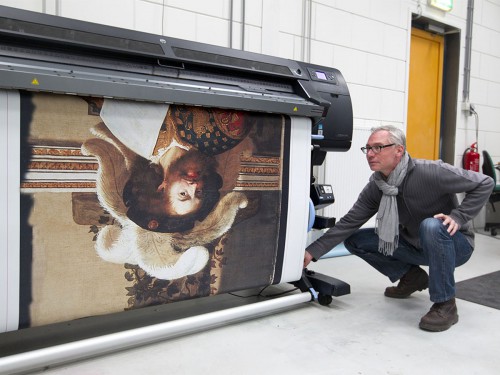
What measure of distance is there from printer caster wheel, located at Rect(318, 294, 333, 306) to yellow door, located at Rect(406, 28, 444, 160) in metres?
2.27

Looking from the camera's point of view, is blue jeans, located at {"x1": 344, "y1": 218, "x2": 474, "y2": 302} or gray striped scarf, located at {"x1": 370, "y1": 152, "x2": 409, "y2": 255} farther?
gray striped scarf, located at {"x1": 370, "y1": 152, "x2": 409, "y2": 255}

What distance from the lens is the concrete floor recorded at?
1.41m

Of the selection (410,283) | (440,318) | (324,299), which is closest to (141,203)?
(324,299)

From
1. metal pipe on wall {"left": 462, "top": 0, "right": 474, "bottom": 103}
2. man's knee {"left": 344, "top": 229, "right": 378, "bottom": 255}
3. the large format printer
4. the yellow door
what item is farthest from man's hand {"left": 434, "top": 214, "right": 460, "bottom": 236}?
metal pipe on wall {"left": 462, "top": 0, "right": 474, "bottom": 103}

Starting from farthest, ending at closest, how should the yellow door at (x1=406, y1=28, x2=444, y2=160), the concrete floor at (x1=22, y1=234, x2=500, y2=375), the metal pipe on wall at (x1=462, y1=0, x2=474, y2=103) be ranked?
the metal pipe on wall at (x1=462, y1=0, x2=474, y2=103), the yellow door at (x1=406, y1=28, x2=444, y2=160), the concrete floor at (x1=22, y1=234, x2=500, y2=375)

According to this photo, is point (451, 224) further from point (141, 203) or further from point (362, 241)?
point (141, 203)

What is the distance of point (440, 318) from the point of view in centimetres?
176

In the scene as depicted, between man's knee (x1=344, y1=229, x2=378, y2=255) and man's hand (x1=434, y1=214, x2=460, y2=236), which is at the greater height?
man's hand (x1=434, y1=214, x2=460, y2=236)

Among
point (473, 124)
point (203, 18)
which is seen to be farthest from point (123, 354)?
point (473, 124)

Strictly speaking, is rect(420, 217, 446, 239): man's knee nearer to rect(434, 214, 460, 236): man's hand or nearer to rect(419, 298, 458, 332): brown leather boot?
rect(434, 214, 460, 236): man's hand

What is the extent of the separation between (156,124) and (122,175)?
7.4 inches

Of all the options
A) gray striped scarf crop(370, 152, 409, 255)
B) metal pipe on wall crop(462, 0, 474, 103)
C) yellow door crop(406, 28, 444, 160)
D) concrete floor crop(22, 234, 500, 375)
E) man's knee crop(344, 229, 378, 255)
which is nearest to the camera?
concrete floor crop(22, 234, 500, 375)

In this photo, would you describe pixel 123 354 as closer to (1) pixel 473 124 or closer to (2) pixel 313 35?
(2) pixel 313 35

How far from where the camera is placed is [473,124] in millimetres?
4289
